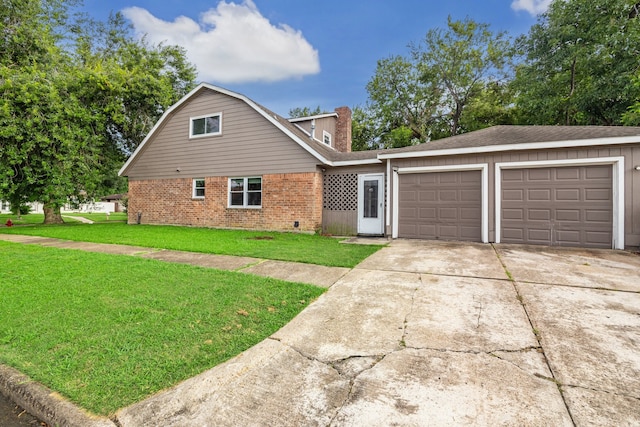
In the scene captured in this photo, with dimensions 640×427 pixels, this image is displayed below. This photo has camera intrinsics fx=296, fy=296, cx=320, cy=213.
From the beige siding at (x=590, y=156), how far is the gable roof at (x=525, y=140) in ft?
0.65

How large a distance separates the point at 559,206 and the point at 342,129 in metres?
10.8

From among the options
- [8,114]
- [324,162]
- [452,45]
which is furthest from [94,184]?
[452,45]

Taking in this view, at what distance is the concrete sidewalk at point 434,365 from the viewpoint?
170 cm

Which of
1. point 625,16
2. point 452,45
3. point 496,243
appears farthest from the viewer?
point 452,45

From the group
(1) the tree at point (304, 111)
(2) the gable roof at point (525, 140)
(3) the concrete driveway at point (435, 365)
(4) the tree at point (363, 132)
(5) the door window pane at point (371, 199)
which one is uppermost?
(1) the tree at point (304, 111)

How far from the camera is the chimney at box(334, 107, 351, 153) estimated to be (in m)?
16.0

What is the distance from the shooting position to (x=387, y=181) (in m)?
9.37

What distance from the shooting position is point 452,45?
73.6 ft

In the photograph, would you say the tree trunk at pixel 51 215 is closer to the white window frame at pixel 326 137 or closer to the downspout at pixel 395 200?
the white window frame at pixel 326 137

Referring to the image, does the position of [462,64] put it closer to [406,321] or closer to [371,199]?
[371,199]

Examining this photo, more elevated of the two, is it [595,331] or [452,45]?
[452,45]

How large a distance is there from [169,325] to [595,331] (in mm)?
3920

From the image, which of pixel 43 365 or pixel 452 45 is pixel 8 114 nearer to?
pixel 43 365

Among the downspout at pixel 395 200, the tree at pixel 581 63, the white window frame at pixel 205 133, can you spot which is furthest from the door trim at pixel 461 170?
the tree at pixel 581 63
